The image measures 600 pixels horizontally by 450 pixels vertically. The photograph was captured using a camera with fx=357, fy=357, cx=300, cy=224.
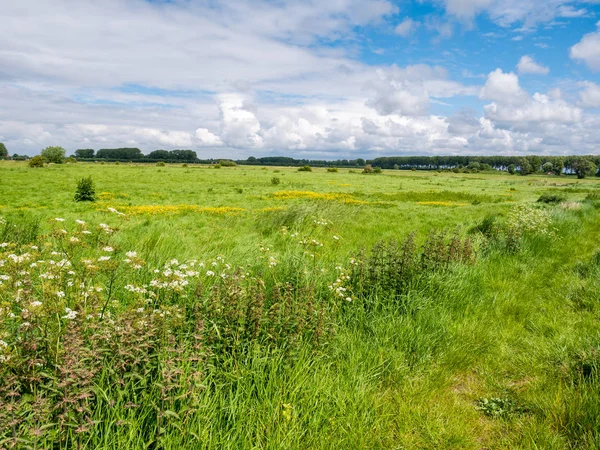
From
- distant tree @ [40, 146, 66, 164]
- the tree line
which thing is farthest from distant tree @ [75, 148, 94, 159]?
distant tree @ [40, 146, 66, 164]

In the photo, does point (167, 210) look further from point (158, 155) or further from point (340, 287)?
point (158, 155)

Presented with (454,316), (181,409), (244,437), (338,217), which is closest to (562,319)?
(454,316)

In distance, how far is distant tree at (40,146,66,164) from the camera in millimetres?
76312

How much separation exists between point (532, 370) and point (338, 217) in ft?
41.4

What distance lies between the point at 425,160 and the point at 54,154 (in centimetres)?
16366

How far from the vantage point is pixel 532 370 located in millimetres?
4438

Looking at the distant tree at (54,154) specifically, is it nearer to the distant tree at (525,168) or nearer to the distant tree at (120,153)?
the distant tree at (120,153)

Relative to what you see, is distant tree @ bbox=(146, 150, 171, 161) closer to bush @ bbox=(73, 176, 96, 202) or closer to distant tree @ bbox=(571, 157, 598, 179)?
bush @ bbox=(73, 176, 96, 202)

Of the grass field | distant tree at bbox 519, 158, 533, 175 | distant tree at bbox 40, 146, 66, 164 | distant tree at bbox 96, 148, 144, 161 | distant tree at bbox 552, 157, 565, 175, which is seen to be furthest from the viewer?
distant tree at bbox 96, 148, 144, 161

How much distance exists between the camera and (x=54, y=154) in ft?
253

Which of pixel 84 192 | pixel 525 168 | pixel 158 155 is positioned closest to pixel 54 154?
Result: pixel 84 192

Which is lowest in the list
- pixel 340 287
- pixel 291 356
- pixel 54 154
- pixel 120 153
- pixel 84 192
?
pixel 291 356

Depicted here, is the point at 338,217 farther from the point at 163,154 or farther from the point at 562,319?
the point at 163,154

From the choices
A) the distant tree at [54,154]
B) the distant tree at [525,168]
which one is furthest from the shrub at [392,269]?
the distant tree at [525,168]
